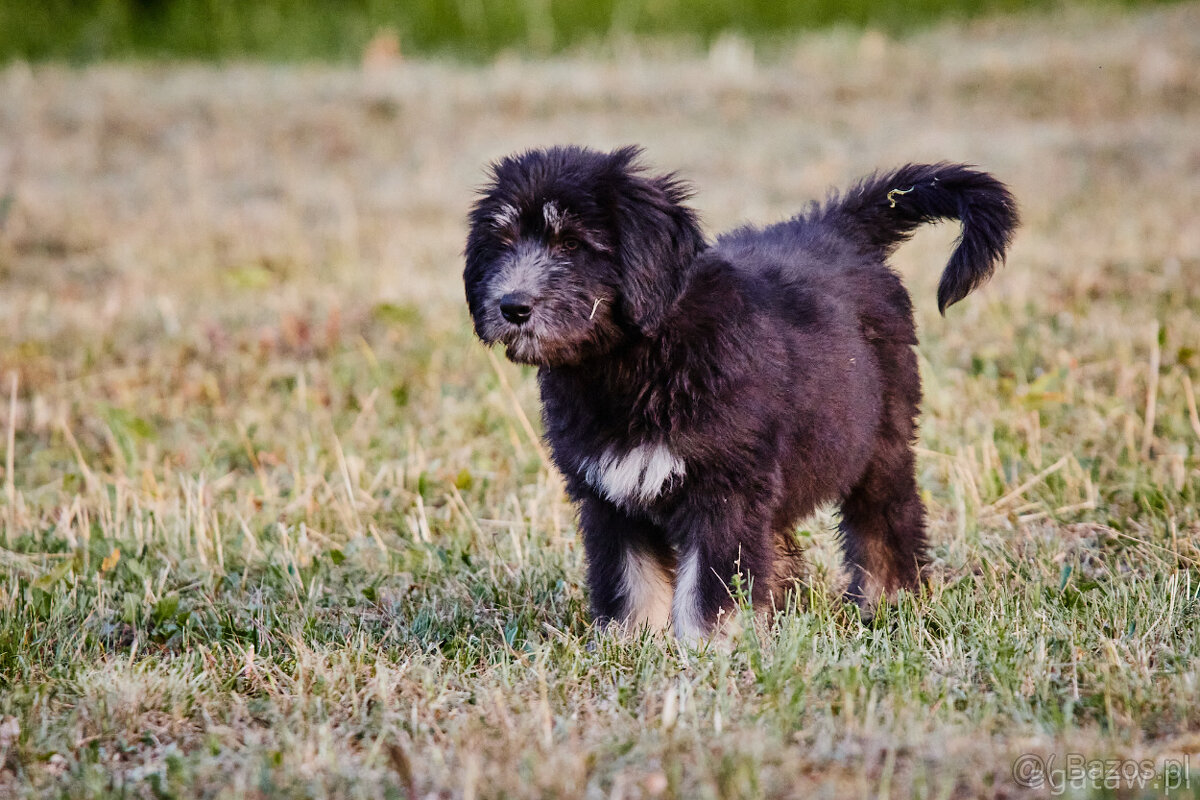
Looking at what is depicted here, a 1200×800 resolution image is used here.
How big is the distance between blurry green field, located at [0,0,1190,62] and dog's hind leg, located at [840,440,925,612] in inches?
515

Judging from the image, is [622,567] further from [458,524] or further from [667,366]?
[458,524]

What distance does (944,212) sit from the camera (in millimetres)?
4516

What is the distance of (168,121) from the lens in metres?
13.9

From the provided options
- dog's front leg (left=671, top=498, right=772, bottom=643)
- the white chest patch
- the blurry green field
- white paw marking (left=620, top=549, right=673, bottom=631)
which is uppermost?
the blurry green field

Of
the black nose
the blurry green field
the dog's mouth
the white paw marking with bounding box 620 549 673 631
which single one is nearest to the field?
the white paw marking with bounding box 620 549 673 631

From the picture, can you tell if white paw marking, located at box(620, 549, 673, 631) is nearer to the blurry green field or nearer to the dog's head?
the dog's head

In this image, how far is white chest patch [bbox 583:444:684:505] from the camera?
12.3ft

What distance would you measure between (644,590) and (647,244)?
107 centimetres

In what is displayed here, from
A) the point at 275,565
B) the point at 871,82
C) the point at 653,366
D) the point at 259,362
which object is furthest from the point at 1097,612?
the point at 871,82

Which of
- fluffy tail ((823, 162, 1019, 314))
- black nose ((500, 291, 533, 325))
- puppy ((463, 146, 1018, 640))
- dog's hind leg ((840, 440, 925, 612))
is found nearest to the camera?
black nose ((500, 291, 533, 325))

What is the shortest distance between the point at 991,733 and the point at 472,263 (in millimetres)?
2015

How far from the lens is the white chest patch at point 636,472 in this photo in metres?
3.76

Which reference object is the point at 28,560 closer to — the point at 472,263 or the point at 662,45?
the point at 472,263

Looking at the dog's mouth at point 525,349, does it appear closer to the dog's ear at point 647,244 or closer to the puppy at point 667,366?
the puppy at point 667,366
